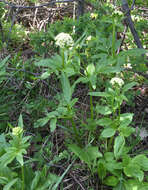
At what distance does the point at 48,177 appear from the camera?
1.68m

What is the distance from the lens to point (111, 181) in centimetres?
172

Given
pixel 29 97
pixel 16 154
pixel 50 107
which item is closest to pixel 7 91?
pixel 29 97

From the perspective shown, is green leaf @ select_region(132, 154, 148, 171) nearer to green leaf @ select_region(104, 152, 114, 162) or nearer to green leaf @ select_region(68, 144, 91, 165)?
green leaf @ select_region(104, 152, 114, 162)

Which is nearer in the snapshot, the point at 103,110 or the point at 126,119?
the point at 126,119

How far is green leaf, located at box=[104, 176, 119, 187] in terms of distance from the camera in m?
1.71

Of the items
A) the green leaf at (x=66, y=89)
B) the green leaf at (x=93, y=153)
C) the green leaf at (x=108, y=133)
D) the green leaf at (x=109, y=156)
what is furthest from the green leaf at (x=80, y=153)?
the green leaf at (x=66, y=89)

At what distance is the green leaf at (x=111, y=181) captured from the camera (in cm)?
171

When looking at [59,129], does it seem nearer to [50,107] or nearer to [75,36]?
[50,107]

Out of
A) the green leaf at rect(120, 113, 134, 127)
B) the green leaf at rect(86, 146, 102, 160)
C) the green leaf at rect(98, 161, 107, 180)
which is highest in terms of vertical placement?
the green leaf at rect(120, 113, 134, 127)

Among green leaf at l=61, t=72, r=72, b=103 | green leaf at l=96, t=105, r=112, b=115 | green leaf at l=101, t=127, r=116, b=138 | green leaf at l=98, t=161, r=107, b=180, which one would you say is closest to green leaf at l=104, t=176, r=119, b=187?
green leaf at l=98, t=161, r=107, b=180

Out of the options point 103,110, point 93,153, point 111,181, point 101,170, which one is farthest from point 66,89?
point 111,181

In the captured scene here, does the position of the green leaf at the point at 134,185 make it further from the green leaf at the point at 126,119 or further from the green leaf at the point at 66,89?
the green leaf at the point at 66,89

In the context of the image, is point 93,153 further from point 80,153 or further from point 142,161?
point 142,161

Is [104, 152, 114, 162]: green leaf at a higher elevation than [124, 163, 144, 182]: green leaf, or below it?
higher
